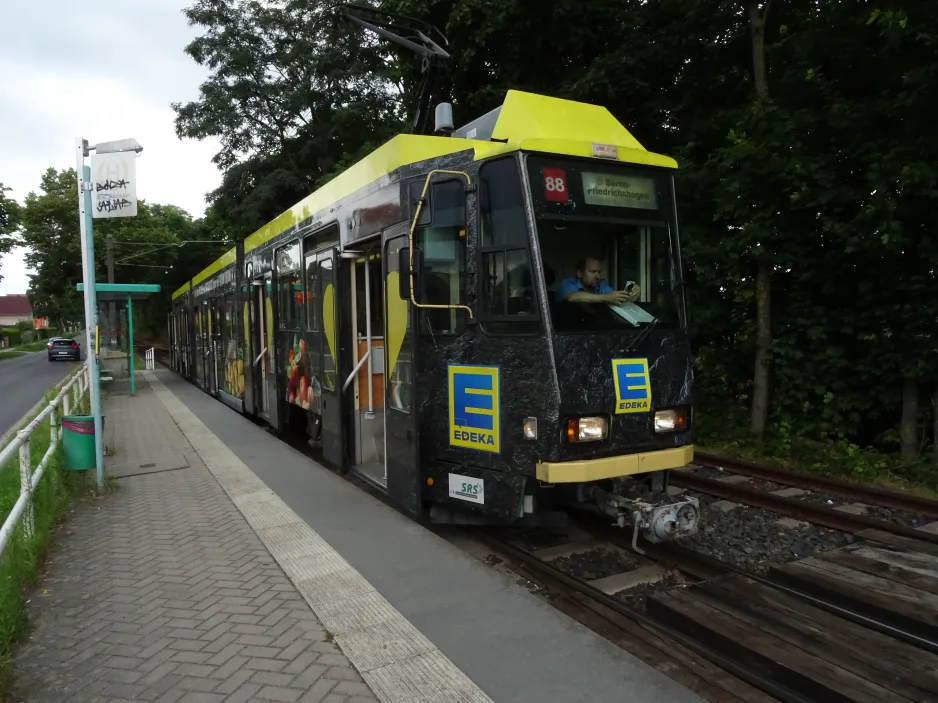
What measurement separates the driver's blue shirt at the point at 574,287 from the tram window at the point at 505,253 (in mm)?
206

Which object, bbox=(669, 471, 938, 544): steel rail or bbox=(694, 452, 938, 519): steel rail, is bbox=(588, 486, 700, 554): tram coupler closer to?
bbox=(669, 471, 938, 544): steel rail

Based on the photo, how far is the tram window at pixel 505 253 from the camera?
15.7 ft

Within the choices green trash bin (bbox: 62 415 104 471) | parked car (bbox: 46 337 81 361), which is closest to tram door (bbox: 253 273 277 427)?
green trash bin (bbox: 62 415 104 471)

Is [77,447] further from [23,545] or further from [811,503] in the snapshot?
[811,503]

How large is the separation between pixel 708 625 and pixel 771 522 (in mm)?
2816

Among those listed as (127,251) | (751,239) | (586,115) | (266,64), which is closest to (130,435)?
(586,115)

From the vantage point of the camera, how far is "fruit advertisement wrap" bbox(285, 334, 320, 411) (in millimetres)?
8188

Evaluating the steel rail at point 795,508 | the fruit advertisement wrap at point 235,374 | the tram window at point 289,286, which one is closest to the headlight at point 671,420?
the steel rail at point 795,508

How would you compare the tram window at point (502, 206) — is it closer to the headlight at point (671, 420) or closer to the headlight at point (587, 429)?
the headlight at point (587, 429)

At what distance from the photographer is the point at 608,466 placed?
473cm

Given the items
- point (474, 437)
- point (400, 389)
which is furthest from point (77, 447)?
point (474, 437)

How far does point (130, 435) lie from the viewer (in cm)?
1098

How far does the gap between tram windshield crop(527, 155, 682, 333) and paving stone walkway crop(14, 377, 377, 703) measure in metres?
2.55

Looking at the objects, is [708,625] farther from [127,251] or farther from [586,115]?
[127,251]
